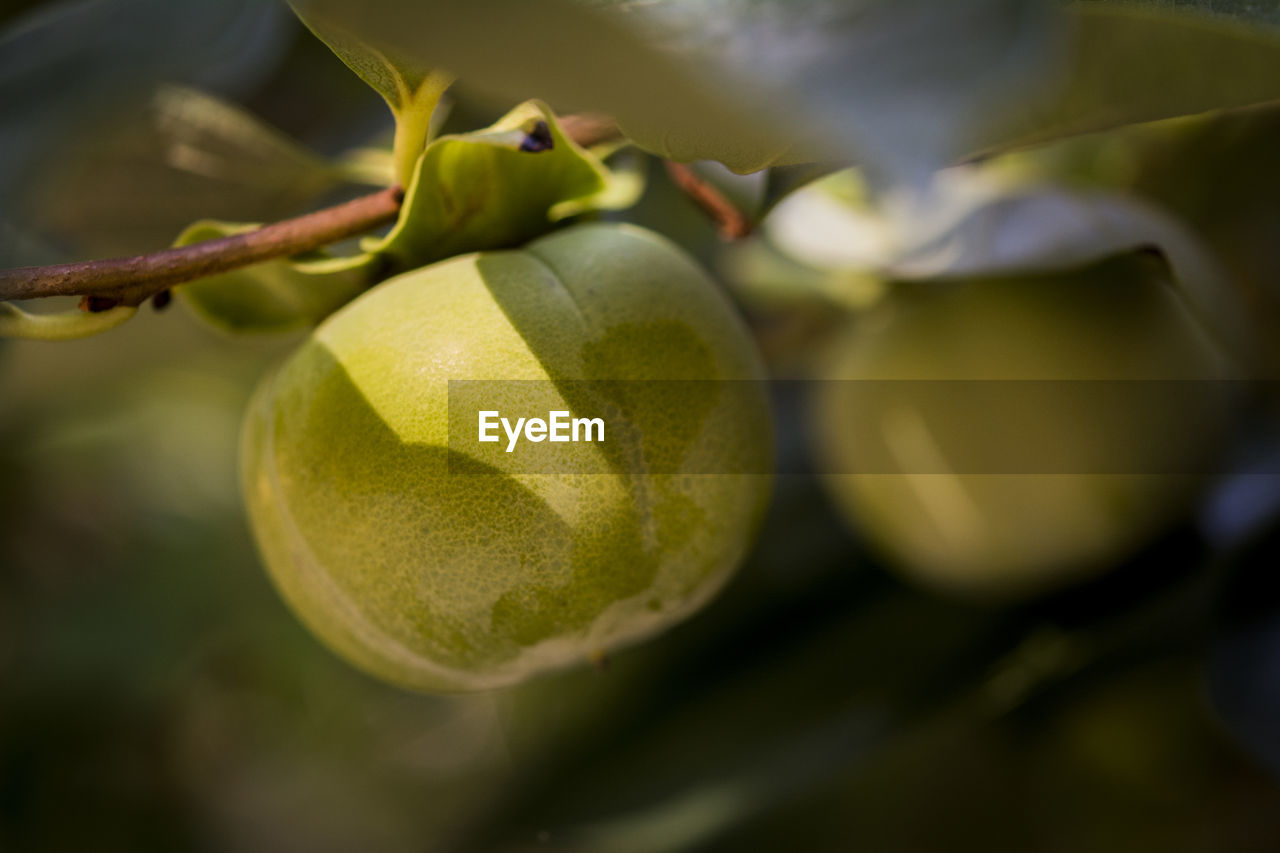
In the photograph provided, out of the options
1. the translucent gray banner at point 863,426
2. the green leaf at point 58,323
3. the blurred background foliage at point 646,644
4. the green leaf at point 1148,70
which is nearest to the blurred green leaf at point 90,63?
the blurred background foliage at point 646,644

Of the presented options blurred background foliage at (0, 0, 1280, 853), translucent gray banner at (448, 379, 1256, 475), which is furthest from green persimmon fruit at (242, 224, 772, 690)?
blurred background foliage at (0, 0, 1280, 853)

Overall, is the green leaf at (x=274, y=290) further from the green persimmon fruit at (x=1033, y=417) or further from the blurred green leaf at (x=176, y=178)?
the green persimmon fruit at (x=1033, y=417)

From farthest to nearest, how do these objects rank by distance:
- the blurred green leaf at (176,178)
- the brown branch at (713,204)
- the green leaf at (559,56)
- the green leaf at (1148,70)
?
the blurred green leaf at (176,178) → the brown branch at (713,204) → the green leaf at (1148,70) → the green leaf at (559,56)

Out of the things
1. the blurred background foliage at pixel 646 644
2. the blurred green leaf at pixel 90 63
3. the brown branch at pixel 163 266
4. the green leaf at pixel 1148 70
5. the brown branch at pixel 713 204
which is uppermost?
the green leaf at pixel 1148 70

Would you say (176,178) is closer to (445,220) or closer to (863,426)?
(445,220)

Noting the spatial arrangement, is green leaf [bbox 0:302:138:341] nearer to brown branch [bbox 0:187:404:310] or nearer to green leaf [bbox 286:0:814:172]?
A: brown branch [bbox 0:187:404:310]

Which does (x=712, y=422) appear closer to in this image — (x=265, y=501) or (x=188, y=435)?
(x=265, y=501)

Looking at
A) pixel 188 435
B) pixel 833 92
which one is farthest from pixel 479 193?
→ pixel 188 435
